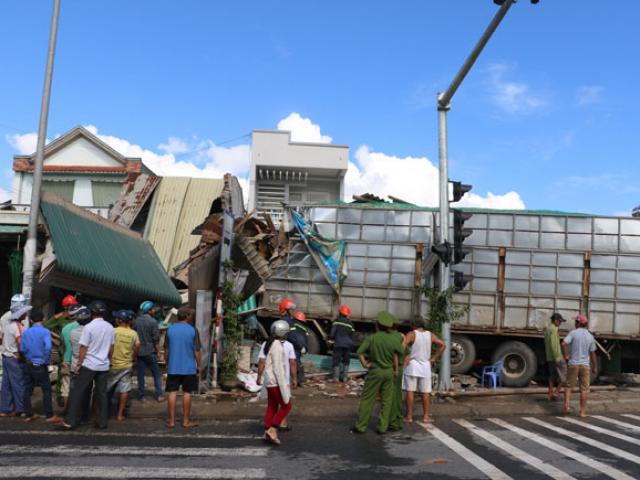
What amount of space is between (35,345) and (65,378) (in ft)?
3.07

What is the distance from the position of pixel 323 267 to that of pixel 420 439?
7.20 meters

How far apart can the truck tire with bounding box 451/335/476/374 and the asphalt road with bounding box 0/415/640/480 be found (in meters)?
4.96

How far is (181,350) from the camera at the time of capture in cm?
838

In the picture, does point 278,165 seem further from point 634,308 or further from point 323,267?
point 634,308

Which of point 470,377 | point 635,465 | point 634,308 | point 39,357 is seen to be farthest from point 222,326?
point 634,308

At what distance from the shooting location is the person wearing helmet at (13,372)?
8750 mm

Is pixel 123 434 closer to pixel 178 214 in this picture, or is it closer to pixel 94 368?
pixel 94 368

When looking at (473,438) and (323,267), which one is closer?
(473,438)

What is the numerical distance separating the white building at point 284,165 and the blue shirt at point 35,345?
64.1ft

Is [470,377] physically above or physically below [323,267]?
below

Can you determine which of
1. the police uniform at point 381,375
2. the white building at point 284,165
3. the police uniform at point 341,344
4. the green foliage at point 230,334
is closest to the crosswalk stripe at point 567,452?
the police uniform at point 381,375

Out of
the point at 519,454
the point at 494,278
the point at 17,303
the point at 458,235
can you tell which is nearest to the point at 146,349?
the point at 17,303

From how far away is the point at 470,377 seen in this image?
14195mm

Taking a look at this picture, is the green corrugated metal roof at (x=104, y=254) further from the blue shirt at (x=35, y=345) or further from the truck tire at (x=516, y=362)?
the truck tire at (x=516, y=362)
